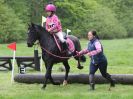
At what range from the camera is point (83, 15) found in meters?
87.3

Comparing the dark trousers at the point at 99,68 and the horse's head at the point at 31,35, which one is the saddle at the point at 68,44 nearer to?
the horse's head at the point at 31,35

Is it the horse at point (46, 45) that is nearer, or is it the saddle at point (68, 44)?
the horse at point (46, 45)

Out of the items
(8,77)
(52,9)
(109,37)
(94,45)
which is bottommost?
(109,37)

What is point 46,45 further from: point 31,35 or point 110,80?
point 110,80

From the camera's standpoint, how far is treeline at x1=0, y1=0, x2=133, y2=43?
74.8 metres

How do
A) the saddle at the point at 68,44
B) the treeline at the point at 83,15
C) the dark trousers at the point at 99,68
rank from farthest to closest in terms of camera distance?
the treeline at the point at 83,15 < the saddle at the point at 68,44 < the dark trousers at the point at 99,68

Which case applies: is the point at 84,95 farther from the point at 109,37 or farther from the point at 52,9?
the point at 109,37

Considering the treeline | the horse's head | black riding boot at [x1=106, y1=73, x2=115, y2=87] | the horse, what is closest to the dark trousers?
black riding boot at [x1=106, y1=73, x2=115, y2=87]

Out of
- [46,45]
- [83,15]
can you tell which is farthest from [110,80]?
[83,15]

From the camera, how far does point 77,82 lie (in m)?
14.8

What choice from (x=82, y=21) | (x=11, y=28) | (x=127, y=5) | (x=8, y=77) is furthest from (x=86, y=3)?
(x=8, y=77)

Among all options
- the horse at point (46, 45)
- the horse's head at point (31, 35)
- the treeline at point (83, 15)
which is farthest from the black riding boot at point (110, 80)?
the treeline at point (83, 15)

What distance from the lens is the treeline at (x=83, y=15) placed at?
74850 millimetres

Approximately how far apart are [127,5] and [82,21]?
64.0 ft
